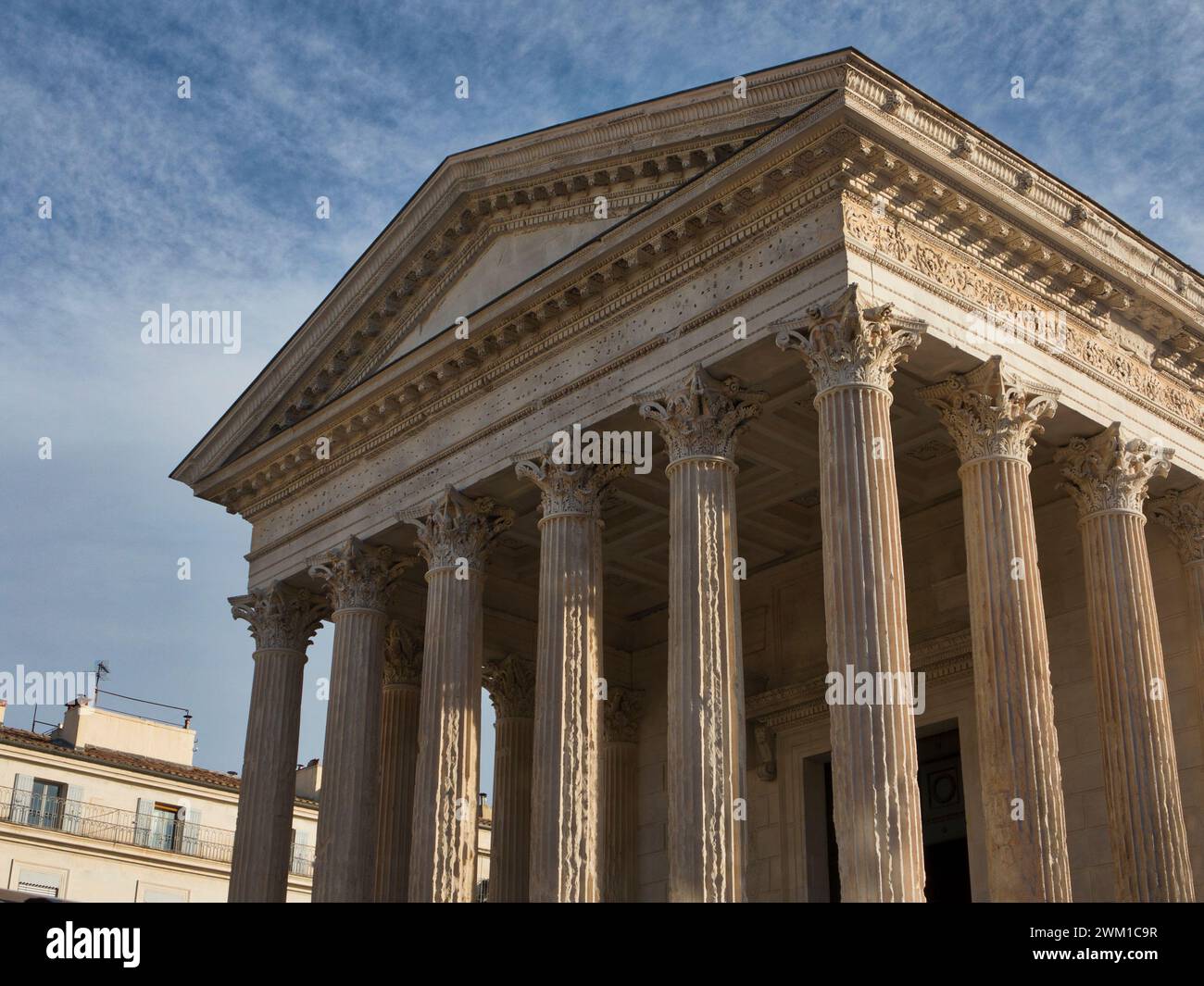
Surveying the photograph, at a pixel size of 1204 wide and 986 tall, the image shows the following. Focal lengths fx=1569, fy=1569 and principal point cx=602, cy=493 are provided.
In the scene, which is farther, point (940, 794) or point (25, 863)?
point (25, 863)

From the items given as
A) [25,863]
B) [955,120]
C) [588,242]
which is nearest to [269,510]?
[588,242]

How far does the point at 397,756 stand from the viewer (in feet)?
83.1

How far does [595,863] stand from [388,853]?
22.1ft

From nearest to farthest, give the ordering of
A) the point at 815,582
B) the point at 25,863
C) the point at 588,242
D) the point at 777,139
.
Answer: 1. the point at 777,139
2. the point at 588,242
3. the point at 815,582
4. the point at 25,863

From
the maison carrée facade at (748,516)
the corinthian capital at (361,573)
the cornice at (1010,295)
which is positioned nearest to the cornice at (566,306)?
the maison carrée facade at (748,516)

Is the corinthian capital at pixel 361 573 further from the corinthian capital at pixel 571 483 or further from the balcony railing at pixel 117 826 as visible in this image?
the balcony railing at pixel 117 826

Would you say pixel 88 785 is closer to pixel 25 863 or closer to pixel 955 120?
pixel 25 863

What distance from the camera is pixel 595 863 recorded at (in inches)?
732

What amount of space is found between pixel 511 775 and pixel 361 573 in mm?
5084

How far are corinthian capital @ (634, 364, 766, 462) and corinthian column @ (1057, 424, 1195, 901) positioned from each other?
4.41m

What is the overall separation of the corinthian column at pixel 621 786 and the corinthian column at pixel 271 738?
524cm

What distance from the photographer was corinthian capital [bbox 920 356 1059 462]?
59.2ft

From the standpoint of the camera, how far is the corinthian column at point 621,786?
26469mm

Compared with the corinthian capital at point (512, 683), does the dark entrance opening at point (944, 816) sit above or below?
below
